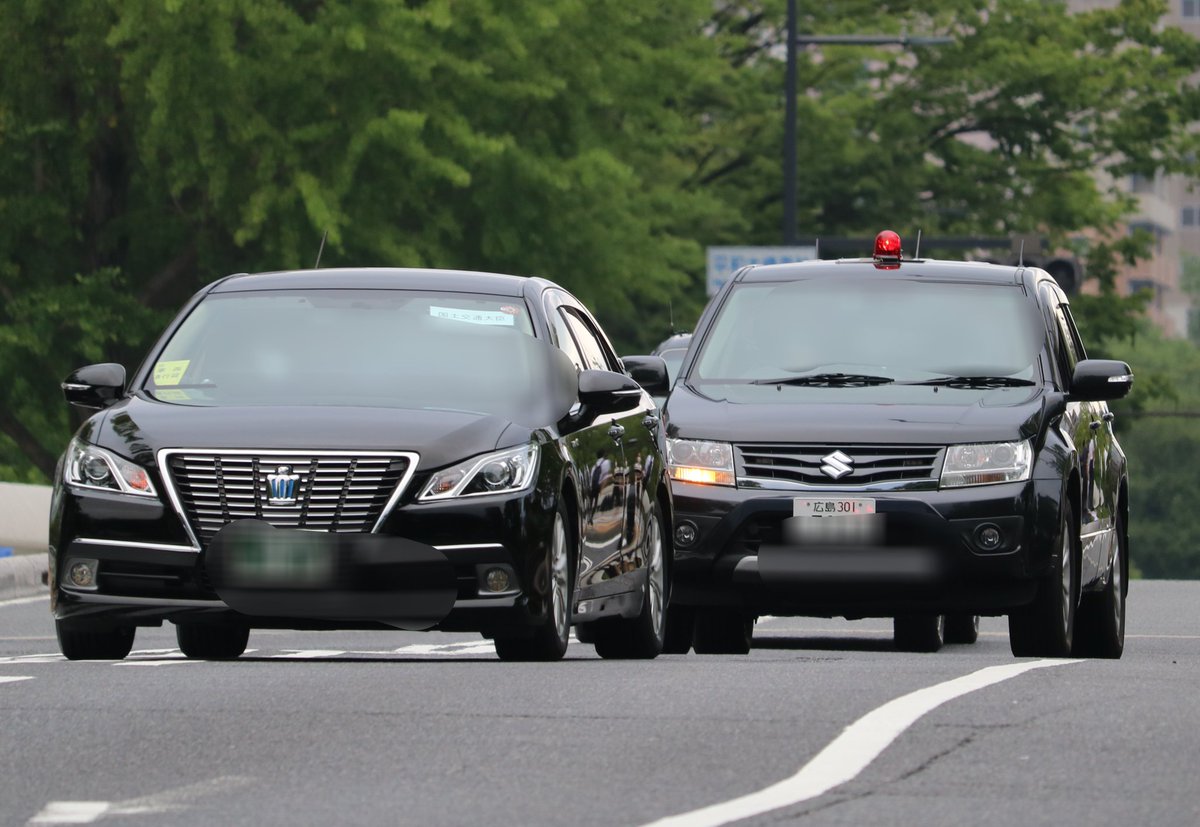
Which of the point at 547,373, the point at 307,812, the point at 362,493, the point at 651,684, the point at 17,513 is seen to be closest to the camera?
the point at 307,812

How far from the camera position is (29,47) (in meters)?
31.8

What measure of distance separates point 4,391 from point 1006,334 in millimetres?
21284

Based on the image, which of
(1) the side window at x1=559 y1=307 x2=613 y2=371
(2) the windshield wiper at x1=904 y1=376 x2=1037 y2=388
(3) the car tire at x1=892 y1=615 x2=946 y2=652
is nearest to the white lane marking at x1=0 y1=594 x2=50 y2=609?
(3) the car tire at x1=892 y1=615 x2=946 y2=652

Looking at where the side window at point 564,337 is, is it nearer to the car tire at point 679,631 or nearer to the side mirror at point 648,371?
the side mirror at point 648,371

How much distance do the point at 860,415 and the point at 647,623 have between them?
126 cm

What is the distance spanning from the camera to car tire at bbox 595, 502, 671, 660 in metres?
13.0

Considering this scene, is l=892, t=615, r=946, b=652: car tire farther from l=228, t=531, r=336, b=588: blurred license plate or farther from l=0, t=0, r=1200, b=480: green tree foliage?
l=0, t=0, r=1200, b=480: green tree foliage

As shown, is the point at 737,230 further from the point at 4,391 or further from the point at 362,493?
the point at 362,493

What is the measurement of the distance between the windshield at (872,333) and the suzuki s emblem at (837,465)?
700 mm

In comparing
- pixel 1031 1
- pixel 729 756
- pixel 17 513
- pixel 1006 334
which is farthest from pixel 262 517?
pixel 1031 1

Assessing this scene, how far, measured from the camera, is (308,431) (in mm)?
11328

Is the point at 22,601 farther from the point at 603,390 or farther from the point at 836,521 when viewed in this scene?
the point at 603,390

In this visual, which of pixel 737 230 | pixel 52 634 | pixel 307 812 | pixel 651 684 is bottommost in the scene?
pixel 737 230

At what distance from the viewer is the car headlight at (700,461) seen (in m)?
13.2
